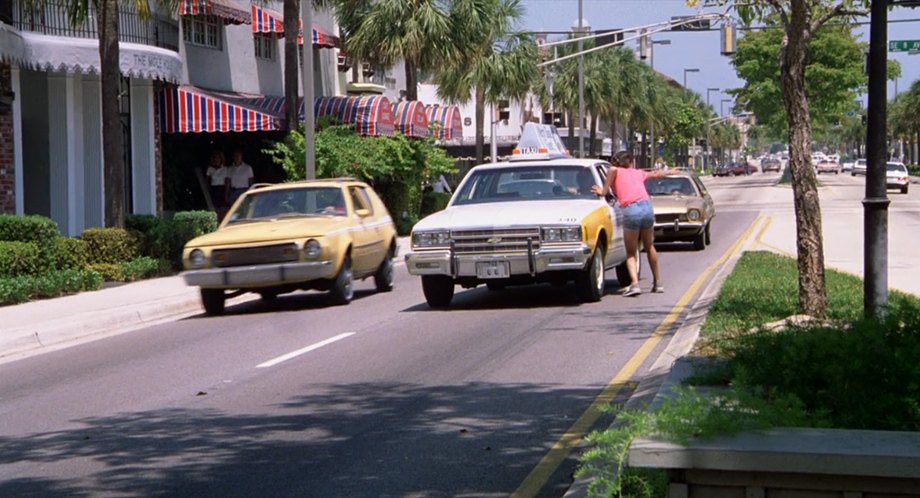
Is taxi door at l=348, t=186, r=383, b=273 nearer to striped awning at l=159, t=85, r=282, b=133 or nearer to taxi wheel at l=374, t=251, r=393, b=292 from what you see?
taxi wheel at l=374, t=251, r=393, b=292

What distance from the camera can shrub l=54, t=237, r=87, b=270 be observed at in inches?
781

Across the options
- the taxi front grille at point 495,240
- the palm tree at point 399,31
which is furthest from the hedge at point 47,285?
the palm tree at point 399,31

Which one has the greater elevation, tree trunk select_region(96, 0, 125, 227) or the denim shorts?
tree trunk select_region(96, 0, 125, 227)

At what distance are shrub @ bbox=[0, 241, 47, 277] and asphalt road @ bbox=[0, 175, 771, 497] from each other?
11.3 feet

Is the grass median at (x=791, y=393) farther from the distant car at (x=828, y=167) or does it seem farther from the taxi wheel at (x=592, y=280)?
the distant car at (x=828, y=167)

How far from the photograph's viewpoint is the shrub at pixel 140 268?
2092cm

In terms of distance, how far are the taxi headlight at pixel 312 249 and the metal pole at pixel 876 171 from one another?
8.05 metres

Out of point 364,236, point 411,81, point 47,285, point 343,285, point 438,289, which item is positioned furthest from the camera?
point 411,81

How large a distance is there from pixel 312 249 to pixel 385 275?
9.72 feet

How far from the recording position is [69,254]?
20156 mm

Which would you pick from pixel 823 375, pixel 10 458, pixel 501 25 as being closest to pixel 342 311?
pixel 10 458

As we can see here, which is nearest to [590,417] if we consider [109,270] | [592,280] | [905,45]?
[592,280]

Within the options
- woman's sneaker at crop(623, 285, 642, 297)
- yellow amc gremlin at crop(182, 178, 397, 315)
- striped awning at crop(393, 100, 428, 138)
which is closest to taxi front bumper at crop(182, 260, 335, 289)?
yellow amc gremlin at crop(182, 178, 397, 315)

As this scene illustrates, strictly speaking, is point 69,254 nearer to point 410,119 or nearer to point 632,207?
point 632,207
